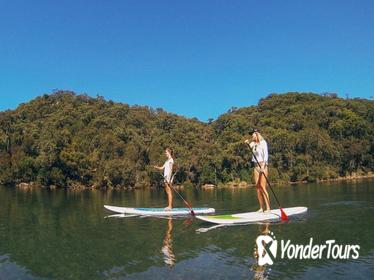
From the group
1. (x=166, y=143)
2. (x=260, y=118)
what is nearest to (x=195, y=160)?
(x=166, y=143)

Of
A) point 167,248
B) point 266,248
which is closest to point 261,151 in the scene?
point 266,248

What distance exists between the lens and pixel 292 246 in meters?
10.7

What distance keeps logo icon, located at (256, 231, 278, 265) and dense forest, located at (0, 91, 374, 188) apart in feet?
185

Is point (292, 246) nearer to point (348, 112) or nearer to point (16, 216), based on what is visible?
point (16, 216)

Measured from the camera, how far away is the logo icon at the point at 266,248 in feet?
31.6

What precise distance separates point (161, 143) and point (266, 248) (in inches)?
2534

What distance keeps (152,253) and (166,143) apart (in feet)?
211

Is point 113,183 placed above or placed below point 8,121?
below

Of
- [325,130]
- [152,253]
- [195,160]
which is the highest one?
[325,130]

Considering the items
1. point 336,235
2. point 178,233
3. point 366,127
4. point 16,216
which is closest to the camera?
point 336,235

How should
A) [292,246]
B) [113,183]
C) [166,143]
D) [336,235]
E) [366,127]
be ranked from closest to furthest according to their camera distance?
1. [292,246]
2. [336,235]
3. [113,183]
4. [166,143]
5. [366,127]

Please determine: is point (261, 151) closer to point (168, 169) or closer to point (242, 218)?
point (242, 218)

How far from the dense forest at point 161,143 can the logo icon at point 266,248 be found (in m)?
56.3

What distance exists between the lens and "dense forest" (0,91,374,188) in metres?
68.9
